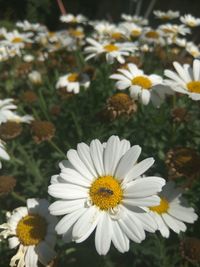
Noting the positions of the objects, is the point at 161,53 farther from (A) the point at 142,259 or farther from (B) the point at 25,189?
(A) the point at 142,259

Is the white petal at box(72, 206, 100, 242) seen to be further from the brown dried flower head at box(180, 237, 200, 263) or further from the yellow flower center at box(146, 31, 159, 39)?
the yellow flower center at box(146, 31, 159, 39)

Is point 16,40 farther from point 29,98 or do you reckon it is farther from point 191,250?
point 191,250

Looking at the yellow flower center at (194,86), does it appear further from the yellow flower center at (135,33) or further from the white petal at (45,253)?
the yellow flower center at (135,33)

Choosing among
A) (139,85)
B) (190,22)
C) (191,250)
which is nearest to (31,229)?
(191,250)

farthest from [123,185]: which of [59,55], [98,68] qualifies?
[59,55]

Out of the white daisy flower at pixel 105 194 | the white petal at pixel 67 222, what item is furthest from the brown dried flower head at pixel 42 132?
the white petal at pixel 67 222

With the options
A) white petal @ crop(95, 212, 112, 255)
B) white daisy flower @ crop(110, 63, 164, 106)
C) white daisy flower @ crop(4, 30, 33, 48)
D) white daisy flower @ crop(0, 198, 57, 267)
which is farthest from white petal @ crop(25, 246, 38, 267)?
white daisy flower @ crop(4, 30, 33, 48)
